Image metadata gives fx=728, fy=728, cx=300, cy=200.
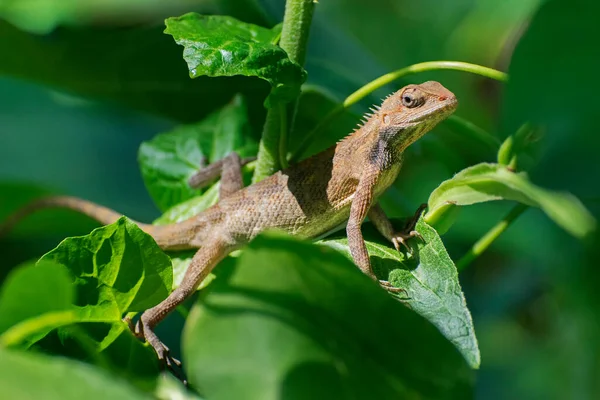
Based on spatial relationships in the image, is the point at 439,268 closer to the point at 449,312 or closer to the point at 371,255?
the point at 449,312

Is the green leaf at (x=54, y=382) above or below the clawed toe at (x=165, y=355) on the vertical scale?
above

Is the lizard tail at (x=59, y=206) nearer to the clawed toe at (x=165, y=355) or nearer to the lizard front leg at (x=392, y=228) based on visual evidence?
the clawed toe at (x=165, y=355)

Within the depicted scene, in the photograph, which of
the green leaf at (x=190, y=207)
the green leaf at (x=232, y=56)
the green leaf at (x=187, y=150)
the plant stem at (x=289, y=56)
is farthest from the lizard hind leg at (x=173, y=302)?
the green leaf at (x=232, y=56)

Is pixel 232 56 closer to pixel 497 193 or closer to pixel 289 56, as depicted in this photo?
pixel 289 56

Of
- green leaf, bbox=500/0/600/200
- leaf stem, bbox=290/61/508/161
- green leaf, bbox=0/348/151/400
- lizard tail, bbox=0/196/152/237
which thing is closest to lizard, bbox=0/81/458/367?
lizard tail, bbox=0/196/152/237

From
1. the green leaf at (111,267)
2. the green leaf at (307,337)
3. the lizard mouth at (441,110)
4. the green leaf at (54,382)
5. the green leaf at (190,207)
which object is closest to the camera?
the green leaf at (54,382)

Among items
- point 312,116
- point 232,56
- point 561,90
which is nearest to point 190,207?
point 312,116

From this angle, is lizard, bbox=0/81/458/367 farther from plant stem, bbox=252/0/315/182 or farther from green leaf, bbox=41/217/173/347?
green leaf, bbox=41/217/173/347
